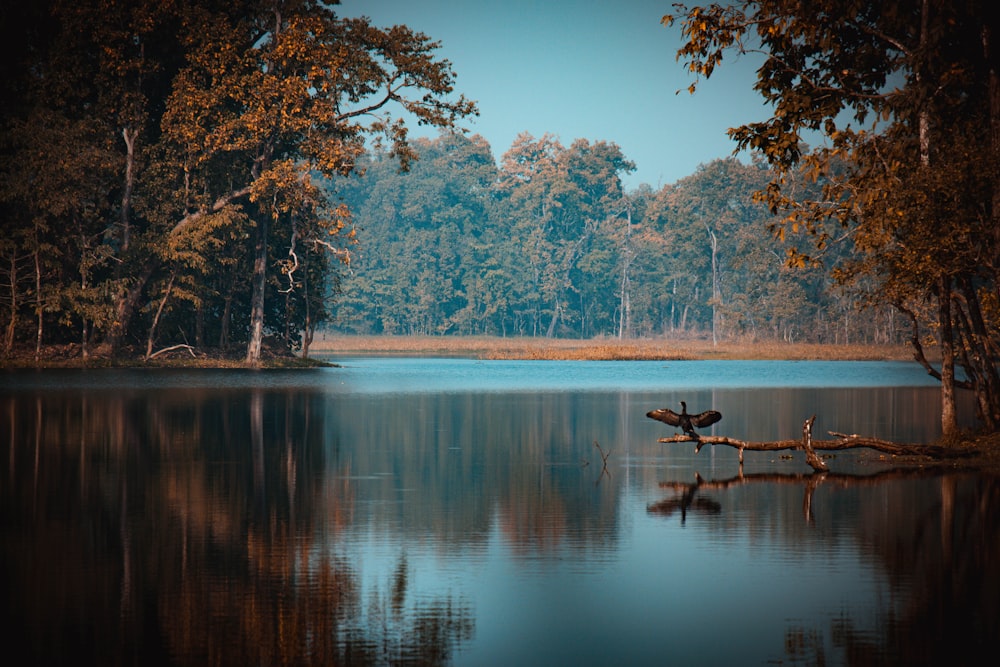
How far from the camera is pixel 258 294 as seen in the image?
5894 centimetres

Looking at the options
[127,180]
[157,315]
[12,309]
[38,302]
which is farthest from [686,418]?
[12,309]

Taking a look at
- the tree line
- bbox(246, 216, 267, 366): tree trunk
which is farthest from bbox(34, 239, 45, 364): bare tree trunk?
bbox(246, 216, 267, 366): tree trunk

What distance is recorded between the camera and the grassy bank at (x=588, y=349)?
85.8 m

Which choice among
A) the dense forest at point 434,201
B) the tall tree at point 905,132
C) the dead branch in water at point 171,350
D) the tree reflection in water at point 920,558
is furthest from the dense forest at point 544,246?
the tree reflection in water at point 920,558

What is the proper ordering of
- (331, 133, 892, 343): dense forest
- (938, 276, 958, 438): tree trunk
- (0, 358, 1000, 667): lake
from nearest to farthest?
(0, 358, 1000, 667): lake < (938, 276, 958, 438): tree trunk < (331, 133, 892, 343): dense forest

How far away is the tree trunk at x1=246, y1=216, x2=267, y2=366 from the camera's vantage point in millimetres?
59062

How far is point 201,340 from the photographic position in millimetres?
61531

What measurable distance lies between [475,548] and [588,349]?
72526 millimetres

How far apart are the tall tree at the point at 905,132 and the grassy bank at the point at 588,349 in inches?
2363

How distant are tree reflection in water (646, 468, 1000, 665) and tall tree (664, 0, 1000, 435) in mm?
3891

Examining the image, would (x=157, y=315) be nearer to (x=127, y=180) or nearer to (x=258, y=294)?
(x=258, y=294)

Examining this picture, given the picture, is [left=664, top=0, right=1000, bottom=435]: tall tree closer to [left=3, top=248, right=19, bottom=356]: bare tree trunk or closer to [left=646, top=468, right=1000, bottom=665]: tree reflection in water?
[left=646, top=468, right=1000, bottom=665]: tree reflection in water

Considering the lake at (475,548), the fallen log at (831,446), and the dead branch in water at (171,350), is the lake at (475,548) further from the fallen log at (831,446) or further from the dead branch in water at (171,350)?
the dead branch in water at (171,350)

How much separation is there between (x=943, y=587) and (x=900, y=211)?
10582 millimetres
